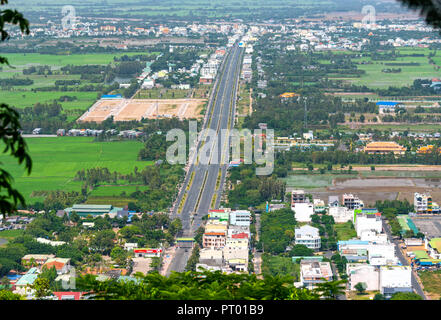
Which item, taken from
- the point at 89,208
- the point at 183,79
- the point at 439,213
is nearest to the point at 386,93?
the point at 183,79

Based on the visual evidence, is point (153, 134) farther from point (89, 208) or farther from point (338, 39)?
point (338, 39)

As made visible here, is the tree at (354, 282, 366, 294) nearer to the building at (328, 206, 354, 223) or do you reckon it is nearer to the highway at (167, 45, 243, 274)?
the highway at (167, 45, 243, 274)

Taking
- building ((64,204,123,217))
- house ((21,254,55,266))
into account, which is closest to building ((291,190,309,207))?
building ((64,204,123,217))

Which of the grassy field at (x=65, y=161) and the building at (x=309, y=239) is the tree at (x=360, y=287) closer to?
the building at (x=309, y=239)

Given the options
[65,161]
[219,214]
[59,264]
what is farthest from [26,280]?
[65,161]

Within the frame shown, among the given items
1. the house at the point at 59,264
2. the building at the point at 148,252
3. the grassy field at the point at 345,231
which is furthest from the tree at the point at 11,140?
the grassy field at the point at 345,231
